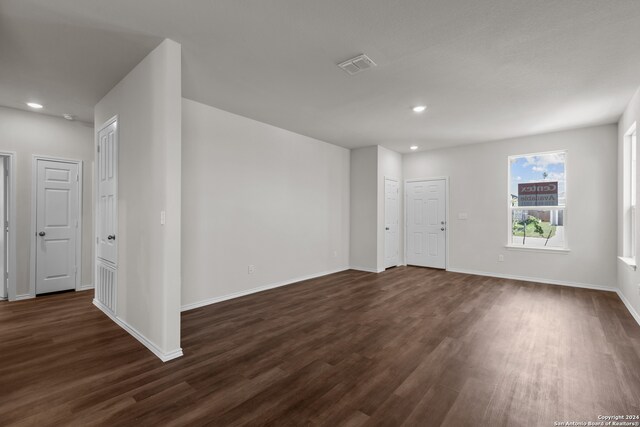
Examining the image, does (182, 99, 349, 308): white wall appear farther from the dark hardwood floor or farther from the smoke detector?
the smoke detector

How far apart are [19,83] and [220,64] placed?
2.50 metres

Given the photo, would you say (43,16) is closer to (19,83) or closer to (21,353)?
(19,83)

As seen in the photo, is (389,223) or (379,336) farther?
(389,223)

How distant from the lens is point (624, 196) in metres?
4.22

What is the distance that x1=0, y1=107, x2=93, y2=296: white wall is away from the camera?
4.23m

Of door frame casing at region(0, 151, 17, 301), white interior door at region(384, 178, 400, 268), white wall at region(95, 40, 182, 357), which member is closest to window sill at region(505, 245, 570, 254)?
white interior door at region(384, 178, 400, 268)

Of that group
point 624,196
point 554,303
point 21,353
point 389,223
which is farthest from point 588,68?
point 21,353

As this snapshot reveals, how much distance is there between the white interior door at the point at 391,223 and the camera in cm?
663

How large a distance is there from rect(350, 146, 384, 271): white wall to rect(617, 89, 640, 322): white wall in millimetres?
3696

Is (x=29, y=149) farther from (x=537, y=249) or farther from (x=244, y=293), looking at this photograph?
(x=537, y=249)

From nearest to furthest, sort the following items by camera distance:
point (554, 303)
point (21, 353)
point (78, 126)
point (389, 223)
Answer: point (21, 353) < point (554, 303) < point (78, 126) < point (389, 223)

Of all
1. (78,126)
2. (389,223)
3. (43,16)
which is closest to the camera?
(43,16)

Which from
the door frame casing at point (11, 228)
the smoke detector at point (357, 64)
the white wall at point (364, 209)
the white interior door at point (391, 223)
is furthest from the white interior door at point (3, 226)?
the white interior door at point (391, 223)

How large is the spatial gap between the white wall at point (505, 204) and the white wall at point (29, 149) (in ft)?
21.5
